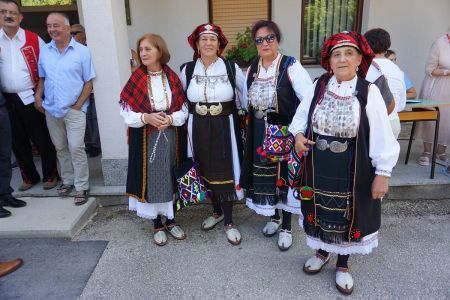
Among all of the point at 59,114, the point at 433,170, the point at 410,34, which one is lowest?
the point at 433,170

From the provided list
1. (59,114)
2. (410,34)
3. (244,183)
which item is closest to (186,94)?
(244,183)

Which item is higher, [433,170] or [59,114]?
[59,114]

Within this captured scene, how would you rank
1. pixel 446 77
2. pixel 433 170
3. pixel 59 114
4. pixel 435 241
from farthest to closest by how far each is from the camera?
pixel 446 77
pixel 433 170
pixel 59 114
pixel 435 241

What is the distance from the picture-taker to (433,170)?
3842 millimetres

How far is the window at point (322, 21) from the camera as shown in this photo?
5.45m

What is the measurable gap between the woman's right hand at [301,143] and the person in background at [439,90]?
2.62 m

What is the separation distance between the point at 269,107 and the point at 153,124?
906mm

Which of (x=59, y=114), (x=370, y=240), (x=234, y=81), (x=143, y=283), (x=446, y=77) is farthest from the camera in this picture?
(x=446, y=77)

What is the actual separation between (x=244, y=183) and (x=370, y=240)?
3.57 ft

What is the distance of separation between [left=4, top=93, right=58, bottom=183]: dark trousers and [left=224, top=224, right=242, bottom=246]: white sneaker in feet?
7.20

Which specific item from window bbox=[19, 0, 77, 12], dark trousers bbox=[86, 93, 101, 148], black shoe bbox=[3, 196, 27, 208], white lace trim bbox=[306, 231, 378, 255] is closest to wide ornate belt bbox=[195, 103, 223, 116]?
white lace trim bbox=[306, 231, 378, 255]

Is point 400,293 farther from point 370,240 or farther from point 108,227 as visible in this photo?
point 108,227

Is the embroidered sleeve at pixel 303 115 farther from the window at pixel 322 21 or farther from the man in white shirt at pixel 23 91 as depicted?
the window at pixel 322 21

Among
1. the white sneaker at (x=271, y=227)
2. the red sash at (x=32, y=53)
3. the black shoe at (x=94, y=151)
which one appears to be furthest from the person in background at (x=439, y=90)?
the red sash at (x=32, y=53)
